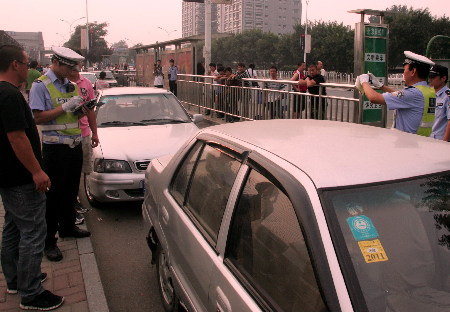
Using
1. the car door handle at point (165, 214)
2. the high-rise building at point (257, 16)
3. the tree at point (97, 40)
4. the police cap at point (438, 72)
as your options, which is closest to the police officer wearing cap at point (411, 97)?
the police cap at point (438, 72)

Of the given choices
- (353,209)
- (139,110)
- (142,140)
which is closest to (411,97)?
(353,209)

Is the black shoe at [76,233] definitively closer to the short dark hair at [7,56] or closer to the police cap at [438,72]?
the short dark hair at [7,56]

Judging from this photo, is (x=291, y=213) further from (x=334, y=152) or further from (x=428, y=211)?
(x=428, y=211)

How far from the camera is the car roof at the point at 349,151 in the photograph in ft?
6.13

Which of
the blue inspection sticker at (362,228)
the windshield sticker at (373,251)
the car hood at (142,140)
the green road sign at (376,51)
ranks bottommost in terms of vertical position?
the car hood at (142,140)

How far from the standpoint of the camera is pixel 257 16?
6093 inches

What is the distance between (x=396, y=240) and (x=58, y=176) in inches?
132

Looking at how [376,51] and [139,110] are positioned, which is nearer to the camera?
[139,110]

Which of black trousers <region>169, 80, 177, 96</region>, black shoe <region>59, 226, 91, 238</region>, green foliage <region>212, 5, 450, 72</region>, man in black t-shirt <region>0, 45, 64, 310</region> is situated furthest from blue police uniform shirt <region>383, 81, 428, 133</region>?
green foliage <region>212, 5, 450, 72</region>

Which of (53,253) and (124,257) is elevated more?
(53,253)

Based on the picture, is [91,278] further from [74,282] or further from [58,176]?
[58,176]

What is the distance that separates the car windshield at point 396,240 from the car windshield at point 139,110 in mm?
5195

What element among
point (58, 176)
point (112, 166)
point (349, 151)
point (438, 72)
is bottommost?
point (112, 166)

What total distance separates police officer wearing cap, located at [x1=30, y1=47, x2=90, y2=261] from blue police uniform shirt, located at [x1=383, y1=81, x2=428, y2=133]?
285 cm
